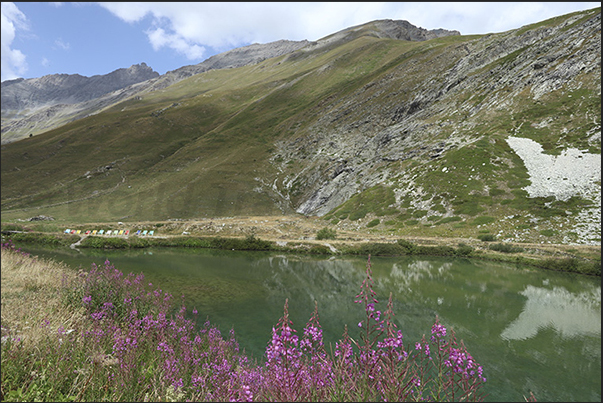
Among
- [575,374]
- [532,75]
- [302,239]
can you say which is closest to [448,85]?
[532,75]

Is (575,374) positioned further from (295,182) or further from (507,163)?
(295,182)

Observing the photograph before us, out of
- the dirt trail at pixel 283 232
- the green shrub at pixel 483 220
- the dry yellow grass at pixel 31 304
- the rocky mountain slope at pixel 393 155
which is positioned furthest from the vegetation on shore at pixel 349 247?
the dry yellow grass at pixel 31 304

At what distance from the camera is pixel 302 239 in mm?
52688

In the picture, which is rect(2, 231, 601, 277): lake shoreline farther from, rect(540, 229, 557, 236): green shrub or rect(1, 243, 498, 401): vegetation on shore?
rect(1, 243, 498, 401): vegetation on shore

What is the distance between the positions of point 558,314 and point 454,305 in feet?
20.3

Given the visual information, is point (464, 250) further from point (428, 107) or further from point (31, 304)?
point (428, 107)

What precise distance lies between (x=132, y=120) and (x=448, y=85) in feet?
528

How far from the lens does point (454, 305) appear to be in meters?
19.6

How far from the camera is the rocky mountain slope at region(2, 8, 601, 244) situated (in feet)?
171

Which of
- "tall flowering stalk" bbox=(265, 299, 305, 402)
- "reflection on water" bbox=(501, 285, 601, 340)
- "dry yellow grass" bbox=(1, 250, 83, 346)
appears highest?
"tall flowering stalk" bbox=(265, 299, 305, 402)

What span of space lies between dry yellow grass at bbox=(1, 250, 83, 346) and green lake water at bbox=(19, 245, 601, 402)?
201 cm

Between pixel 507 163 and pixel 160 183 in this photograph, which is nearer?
pixel 507 163

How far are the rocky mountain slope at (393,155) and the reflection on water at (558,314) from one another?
2290cm

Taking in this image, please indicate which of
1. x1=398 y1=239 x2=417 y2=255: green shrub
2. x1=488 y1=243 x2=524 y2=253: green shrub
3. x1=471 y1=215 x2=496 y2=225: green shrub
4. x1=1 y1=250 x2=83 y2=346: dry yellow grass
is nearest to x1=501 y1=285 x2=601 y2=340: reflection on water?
x1=488 y1=243 x2=524 y2=253: green shrub
